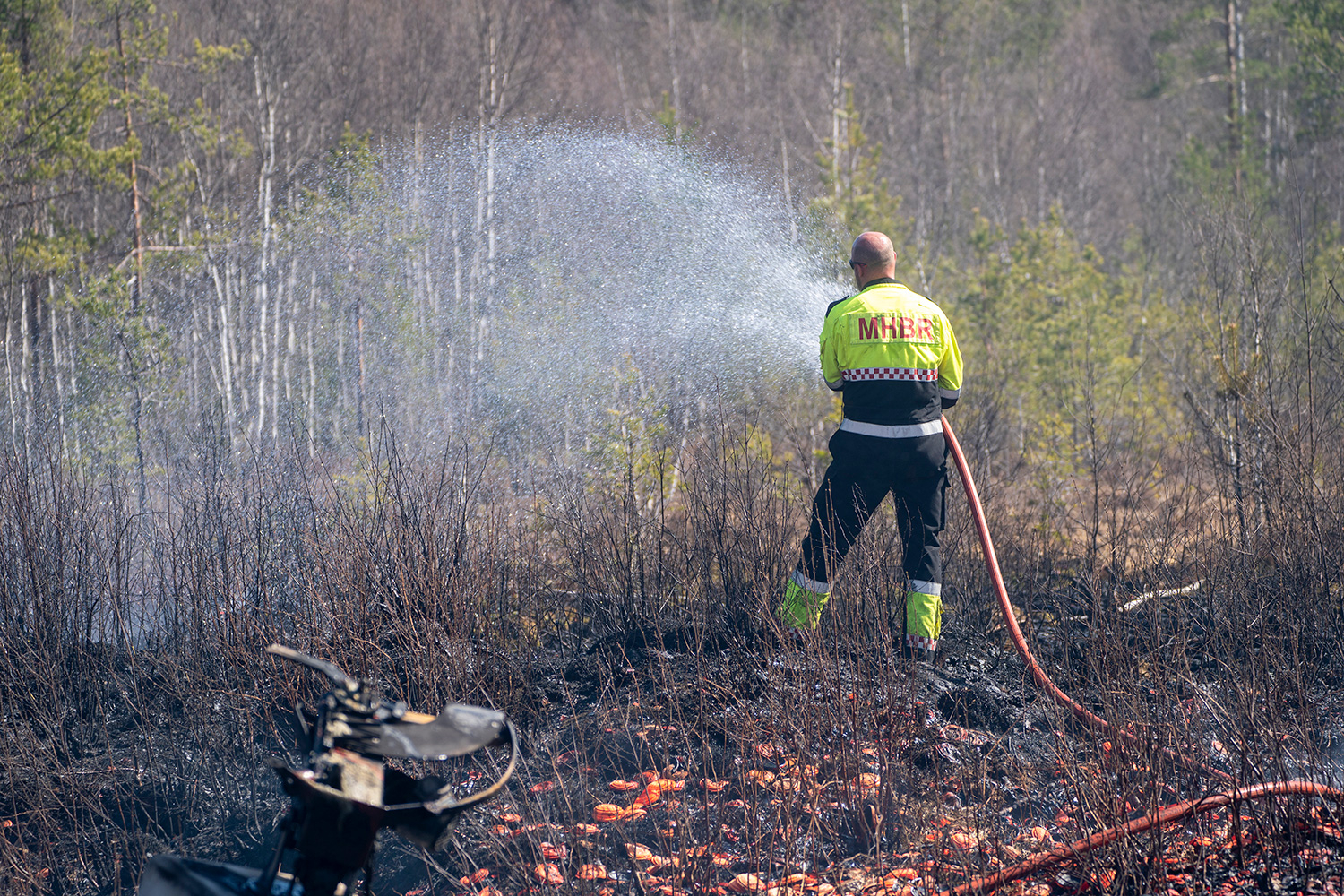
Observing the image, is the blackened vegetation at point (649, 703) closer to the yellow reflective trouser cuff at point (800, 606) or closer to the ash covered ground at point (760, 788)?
the ash covered ground at point (760, 788)

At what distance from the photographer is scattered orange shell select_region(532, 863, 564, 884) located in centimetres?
300

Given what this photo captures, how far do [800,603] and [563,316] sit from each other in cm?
1019

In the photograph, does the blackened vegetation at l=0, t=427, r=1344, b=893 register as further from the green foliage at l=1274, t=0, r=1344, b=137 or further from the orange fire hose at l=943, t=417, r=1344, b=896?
the green foliage at l=1274, t=0, r=1344, b=137

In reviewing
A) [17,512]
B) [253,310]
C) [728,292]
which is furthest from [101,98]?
[17,512]

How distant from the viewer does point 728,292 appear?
10250 mm

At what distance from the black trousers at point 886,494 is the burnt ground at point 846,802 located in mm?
555

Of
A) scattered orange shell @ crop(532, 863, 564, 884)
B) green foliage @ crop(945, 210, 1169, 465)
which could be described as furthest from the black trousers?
green foliage @ crop(945, 210, 1169, 465)

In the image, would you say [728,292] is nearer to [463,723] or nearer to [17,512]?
[17,512]

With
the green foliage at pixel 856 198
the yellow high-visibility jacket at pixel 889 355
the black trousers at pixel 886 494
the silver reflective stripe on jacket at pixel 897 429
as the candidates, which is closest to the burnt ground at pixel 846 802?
the black trousers at pixel 886 494

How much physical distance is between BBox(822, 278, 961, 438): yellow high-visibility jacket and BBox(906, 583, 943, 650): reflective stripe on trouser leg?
78 centimetres

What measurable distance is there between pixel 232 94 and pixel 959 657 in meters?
19.9

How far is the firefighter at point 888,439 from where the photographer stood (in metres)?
4.86

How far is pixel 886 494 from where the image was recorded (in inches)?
193

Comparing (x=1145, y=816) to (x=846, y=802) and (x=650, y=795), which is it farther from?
(x=650, y=795)
